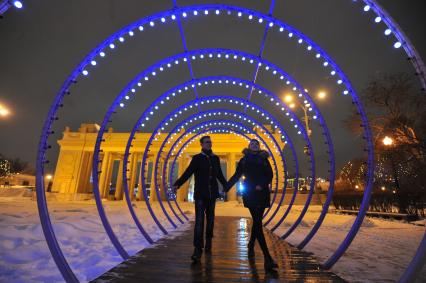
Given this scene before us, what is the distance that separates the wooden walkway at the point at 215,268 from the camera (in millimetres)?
3412

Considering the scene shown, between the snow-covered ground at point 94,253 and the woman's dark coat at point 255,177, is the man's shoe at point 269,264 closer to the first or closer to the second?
the woman's dark coat at point 255,177

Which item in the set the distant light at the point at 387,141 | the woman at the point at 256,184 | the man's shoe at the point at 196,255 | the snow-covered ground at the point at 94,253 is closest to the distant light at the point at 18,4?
the woman at the point at 256,184

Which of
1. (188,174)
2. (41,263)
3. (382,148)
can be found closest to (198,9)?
(188,174)

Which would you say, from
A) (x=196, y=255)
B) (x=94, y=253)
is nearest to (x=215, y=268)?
(x=196, y=255)

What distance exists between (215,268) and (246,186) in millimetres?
1419

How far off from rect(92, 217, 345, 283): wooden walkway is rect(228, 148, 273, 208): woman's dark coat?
1052 millimetres

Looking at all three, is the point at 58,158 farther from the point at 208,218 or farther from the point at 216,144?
the point at 208,218

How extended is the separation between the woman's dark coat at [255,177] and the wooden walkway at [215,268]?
1052 millimetres

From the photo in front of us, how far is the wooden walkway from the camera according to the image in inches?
134

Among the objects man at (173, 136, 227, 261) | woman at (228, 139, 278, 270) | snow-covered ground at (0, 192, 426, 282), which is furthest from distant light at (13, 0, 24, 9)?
snow-covered ground at (0, 192, 426, 282)

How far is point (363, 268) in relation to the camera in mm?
4895

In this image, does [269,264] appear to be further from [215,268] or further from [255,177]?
[255,177]

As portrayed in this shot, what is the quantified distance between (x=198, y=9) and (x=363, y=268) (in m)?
6.36

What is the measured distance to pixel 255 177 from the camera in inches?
171
